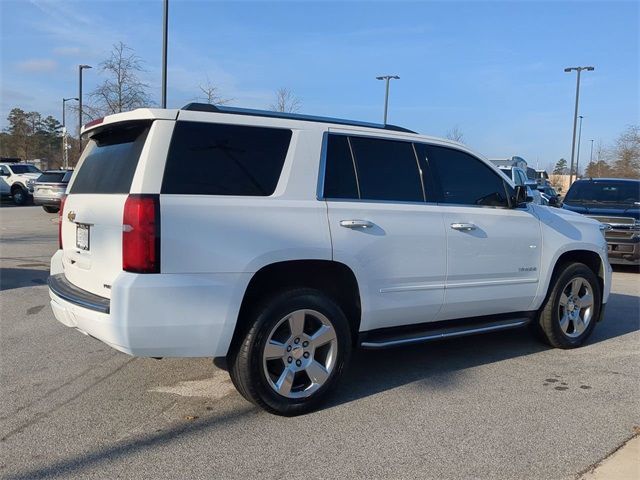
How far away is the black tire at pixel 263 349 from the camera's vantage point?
151 inches

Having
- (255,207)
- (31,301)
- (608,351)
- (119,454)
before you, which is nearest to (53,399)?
(119,454)

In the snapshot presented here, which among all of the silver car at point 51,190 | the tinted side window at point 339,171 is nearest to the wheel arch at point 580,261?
the tinted side window at point 339,171

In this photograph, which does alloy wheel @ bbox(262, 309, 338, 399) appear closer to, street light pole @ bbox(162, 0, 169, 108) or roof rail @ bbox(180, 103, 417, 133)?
roof rail @ bbox(180, 103, 417, 133)

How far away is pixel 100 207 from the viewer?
389 centimetres

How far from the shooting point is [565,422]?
404cm

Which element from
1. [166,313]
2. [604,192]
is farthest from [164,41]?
[166,313]

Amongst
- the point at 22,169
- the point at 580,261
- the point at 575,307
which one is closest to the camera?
the point at 575,307

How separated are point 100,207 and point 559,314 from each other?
4.32 metres

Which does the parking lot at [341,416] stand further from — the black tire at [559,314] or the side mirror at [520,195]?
→ the side mirror at [520,195]

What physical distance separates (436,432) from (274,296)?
138cm

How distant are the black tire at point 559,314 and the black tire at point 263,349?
2473 millimetres

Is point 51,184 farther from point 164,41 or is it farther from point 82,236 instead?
point 82,236

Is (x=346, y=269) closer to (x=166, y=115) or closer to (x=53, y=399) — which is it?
(x=166, y=115)

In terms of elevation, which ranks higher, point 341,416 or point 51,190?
point 51,190
